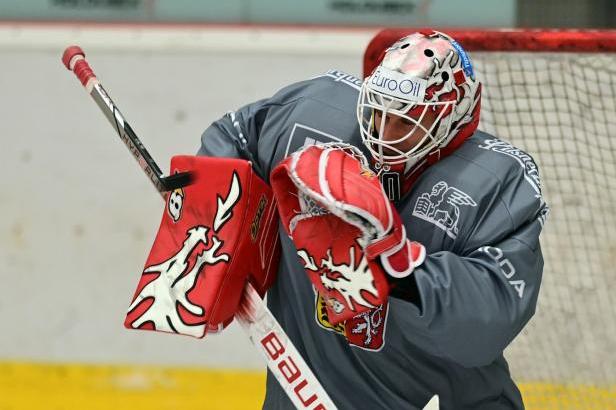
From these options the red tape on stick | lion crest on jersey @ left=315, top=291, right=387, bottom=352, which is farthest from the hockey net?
lion crest on jersey @ left=315, top=291, right=387, bottom=352

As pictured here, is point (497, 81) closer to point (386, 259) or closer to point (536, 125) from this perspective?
point (536, 125)

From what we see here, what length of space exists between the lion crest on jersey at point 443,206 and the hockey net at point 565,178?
0.61 m

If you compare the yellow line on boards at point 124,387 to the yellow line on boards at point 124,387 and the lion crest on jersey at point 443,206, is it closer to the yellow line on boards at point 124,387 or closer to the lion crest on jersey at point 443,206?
the yellow line on boards at point 124,387

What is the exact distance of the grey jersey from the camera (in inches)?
63.5

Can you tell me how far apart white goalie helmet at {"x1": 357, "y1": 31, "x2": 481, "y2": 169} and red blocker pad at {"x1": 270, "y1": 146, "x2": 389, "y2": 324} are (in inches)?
6.6

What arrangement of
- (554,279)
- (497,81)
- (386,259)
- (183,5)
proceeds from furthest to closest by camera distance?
(183,5)
(554,279)
(497,81)
(386,259)

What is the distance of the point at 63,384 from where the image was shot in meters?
3.43

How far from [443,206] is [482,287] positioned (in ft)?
0.54

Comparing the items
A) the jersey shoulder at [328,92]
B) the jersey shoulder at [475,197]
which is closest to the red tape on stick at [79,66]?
the jersey shoulder at [328,92]

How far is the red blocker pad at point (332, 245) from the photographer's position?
1545 millimetres

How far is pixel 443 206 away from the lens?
5.68ft

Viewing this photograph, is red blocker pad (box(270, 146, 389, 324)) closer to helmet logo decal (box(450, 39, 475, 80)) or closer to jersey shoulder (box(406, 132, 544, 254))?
jersey shoulder (box(406, 132, 544, 254))

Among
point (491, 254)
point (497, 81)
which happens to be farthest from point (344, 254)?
point (497, 81)

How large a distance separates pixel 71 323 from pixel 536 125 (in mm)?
1518
